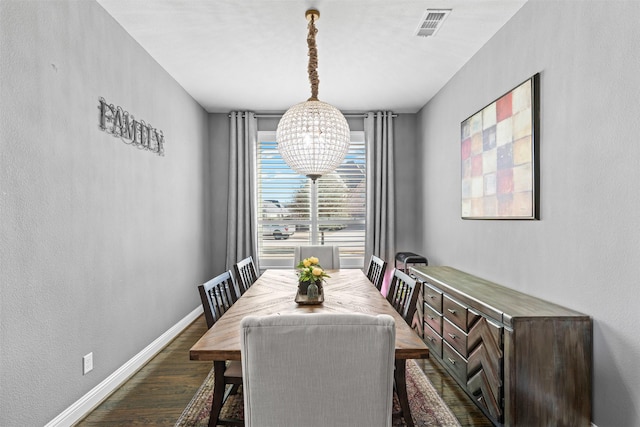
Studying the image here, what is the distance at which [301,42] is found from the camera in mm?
3086

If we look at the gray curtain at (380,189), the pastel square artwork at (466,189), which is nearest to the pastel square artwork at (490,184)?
the pastel square artwork at (466,189)

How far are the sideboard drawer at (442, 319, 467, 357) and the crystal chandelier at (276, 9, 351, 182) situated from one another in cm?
149

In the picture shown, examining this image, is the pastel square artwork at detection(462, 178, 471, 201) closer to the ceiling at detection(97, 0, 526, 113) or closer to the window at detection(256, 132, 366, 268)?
the ceiling at detection(97, 0, 526, 113)

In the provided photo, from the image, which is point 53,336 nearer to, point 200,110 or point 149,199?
point 149,199

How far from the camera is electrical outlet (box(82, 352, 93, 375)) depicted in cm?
234

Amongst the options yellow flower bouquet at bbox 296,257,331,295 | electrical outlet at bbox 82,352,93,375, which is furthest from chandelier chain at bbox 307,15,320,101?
electrical outlet at bbox 82,352,93,375

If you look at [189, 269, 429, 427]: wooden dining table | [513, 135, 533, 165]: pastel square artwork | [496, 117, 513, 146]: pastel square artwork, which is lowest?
[189, 269, 429, 427]: wooden dining table

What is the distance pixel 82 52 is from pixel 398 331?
8.40ft

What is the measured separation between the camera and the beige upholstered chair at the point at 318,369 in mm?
1188

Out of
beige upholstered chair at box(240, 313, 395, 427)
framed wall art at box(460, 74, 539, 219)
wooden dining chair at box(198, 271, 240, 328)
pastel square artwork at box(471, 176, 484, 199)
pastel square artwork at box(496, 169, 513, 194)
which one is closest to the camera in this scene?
beige upholstered chair at box(240, 313, 395, 427)

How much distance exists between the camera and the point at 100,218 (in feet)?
8.39

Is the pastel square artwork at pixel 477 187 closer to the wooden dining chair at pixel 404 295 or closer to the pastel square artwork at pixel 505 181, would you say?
the pastel square artwork at pixel 505 181

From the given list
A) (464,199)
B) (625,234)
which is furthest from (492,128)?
(625,234)

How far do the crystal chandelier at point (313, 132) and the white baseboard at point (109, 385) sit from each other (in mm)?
2017
